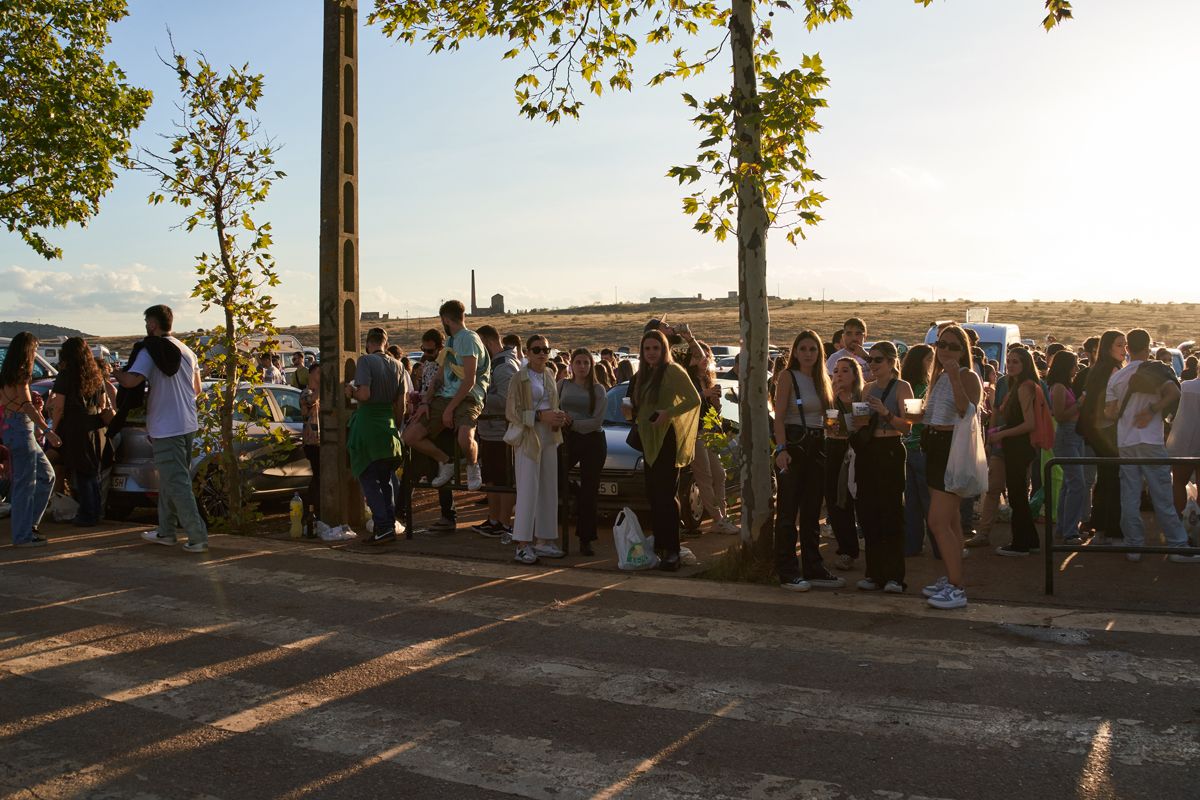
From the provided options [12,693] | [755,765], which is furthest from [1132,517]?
[12,693]

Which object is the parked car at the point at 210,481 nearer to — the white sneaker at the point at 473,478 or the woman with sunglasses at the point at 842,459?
the white sneaker at the point at 473,478

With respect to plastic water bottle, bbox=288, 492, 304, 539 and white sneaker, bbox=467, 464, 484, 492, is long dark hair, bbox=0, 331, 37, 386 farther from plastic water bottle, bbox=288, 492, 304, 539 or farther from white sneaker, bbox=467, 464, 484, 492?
white sneaker, bbox=467, 464, 484, 492

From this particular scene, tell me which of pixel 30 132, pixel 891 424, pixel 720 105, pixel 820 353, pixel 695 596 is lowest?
pixel 695 596

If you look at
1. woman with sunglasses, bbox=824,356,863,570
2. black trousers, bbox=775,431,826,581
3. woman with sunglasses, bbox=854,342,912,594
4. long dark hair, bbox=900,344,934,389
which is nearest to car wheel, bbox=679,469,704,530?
woman with sunglasses, bbox=824,356,863,570

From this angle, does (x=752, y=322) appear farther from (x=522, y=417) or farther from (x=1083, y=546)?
(x=1083, y=546)

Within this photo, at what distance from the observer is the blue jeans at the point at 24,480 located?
32.5 ft

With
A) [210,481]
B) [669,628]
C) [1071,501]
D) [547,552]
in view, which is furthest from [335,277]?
[1071,501]

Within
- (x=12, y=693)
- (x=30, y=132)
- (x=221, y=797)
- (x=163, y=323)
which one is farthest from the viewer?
(x=30, y=132)

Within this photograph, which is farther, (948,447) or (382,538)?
(382,538)

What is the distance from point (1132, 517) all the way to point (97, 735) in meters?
7.86

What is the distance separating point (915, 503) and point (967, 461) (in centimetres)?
218

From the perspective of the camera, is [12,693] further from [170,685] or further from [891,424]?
[891,424]

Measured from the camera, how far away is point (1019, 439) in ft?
31.9

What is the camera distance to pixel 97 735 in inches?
193
